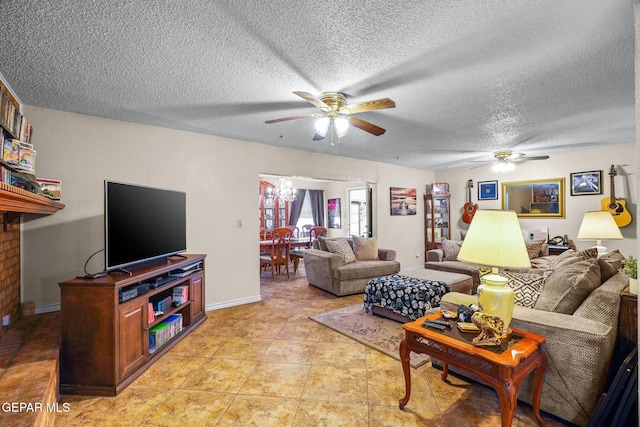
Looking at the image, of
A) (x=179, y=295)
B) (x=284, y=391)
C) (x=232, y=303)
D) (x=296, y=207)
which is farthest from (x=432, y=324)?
(x=296, y=207)

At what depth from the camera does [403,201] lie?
636 centimetres

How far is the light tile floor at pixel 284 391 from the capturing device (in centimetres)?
180

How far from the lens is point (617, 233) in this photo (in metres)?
3.28

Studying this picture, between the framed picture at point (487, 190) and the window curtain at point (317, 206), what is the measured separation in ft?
14.9

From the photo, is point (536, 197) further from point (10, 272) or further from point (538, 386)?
point (10, 272)

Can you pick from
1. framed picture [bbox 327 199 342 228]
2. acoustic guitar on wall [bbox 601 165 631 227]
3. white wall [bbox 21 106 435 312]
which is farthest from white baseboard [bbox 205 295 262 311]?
acoustic guitar on wall [bbox 601 165 631 227]

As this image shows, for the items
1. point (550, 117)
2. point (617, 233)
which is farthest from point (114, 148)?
point (617, 233)

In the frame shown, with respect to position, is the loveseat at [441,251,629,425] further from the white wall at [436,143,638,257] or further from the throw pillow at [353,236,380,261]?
the white wall at [436,143,638,257]

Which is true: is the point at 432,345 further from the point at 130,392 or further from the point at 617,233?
the point at 617,233

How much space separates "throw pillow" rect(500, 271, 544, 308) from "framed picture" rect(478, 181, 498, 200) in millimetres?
4200

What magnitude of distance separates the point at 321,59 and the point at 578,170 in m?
5.29

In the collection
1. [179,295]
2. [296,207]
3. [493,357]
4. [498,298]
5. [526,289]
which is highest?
[296,207]

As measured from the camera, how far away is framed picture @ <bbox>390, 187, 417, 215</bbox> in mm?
6199

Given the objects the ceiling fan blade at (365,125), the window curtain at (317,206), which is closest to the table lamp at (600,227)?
the ceiling fan blade at (365,125)
